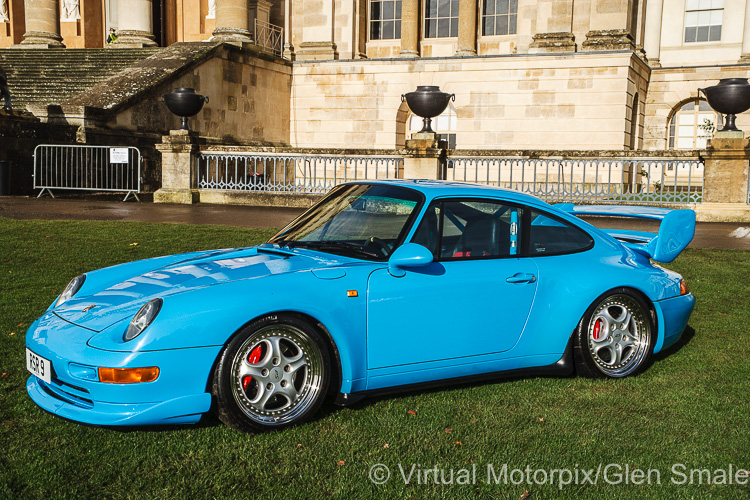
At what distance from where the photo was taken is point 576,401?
464cm

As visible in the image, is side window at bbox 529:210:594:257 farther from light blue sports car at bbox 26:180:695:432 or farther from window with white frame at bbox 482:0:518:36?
window with white frame at bbox 482:0:518:36

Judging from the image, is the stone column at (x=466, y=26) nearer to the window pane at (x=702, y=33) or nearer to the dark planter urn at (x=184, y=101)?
the window pane at (x=702, y=33)

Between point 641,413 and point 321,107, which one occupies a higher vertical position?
point 321,107

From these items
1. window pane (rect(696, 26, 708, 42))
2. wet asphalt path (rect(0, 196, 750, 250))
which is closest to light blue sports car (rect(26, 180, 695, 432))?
wet asphalt path (rect(0, 196, 750, 250))

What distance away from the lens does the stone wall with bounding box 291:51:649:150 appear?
23859mm

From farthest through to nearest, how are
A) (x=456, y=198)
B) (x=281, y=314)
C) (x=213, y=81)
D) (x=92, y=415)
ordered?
1. (x=213, y=81)
2. (x=456, y=198)
3. (x=281, y=314)
4. (x=92, y=415)

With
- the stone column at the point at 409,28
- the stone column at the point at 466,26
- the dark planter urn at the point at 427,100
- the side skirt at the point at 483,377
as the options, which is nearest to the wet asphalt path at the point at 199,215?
the dark planter urn at the point at 427,100

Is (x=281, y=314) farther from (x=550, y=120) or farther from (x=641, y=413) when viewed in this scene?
(x=550, y=120)

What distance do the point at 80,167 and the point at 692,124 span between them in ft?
71.1

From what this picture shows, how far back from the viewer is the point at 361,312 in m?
4.22

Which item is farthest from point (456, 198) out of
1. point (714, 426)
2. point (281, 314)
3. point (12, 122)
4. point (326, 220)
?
point (12, 122)

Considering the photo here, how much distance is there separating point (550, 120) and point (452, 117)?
12.0 ft

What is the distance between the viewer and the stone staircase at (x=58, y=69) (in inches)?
952

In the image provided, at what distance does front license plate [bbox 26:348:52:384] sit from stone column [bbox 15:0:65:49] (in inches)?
1102
